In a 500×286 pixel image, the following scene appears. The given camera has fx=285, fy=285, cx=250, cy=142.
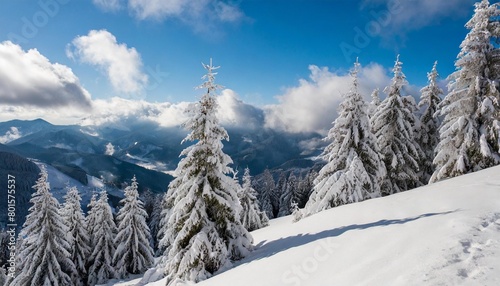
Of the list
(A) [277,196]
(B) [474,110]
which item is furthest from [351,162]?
(A) [277,196]

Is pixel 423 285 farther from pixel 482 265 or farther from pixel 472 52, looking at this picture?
pixel 472 52

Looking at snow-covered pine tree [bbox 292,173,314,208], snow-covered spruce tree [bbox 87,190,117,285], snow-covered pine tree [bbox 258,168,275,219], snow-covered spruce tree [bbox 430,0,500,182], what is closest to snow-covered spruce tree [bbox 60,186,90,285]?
snow-covered spruce tree [bbox 87,190,117,285]

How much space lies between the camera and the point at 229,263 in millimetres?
13398

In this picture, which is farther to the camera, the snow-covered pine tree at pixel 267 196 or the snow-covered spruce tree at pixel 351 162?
the snow-covered pine tree at pixel 267 196

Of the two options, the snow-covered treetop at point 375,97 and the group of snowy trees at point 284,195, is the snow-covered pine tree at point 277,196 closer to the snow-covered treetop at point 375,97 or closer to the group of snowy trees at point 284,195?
the group of snowy trees at point 284,195

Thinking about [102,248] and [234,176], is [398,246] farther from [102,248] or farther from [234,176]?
[102,248]

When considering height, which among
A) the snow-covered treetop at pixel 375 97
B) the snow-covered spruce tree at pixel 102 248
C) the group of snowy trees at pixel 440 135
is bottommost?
the snow-covered spruce tree at pixel 102 248

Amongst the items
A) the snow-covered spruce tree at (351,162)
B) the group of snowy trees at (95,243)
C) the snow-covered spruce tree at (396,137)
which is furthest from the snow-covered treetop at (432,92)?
the group of snowy trees at (95,243)

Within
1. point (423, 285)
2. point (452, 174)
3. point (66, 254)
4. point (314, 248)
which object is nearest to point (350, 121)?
point (452, 174)

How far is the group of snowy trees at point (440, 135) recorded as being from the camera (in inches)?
707

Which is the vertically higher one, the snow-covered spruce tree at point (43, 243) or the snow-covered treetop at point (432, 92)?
the snow-covered treetop at point (432, 92)

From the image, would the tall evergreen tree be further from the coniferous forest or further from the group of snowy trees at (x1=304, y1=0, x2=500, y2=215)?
the group of snowy trees at (x1=304, y1=0, x2=500, y2=215)

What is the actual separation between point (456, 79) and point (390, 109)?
4690mm

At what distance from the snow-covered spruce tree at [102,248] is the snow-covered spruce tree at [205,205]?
857 inches
